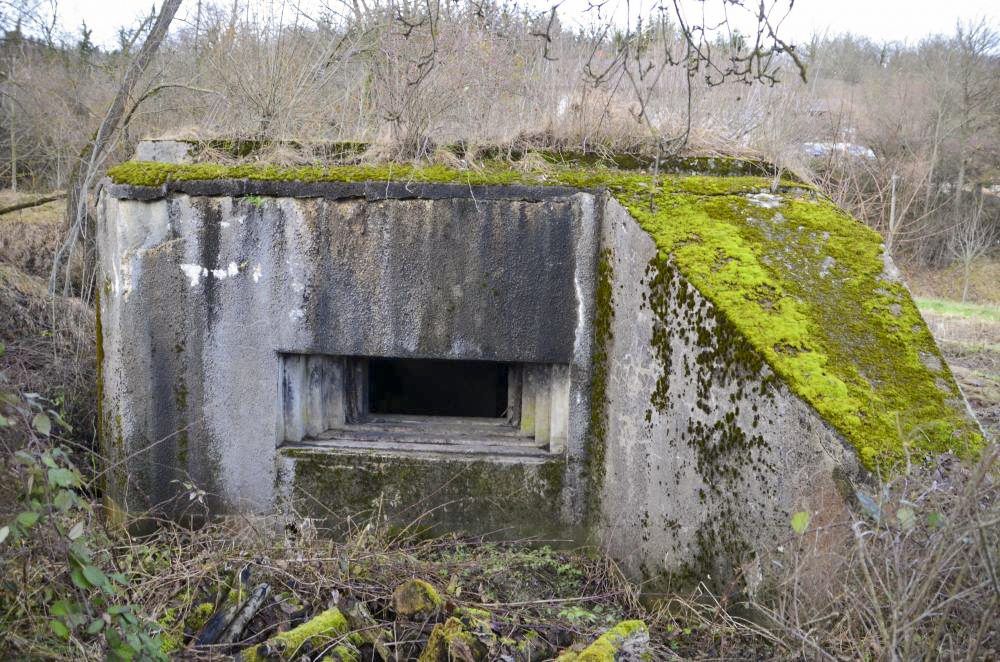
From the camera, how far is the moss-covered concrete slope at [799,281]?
2398 millimetres

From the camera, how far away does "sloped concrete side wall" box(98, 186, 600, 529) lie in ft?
11.8

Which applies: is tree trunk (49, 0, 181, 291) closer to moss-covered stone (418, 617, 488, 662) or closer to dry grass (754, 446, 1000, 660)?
moss-covered stone (418, 617, 488, 662)

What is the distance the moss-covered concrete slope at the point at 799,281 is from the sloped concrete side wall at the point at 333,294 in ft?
0.62

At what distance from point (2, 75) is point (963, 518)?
1307 cm

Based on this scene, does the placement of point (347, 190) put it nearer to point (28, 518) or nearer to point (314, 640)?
point (314, 640)

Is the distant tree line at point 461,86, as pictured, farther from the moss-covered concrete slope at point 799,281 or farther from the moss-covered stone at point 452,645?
the moss-covered stone at point 452,645

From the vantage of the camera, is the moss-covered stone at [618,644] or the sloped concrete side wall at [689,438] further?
the sloped concrete side wall at [689,438]

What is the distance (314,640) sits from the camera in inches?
93.0

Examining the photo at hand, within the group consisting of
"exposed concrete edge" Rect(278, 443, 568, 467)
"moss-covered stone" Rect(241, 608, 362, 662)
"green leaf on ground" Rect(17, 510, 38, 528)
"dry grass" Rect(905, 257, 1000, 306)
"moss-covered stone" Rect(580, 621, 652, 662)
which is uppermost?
"dry grass" Rect(905, 257, 1000, 306)

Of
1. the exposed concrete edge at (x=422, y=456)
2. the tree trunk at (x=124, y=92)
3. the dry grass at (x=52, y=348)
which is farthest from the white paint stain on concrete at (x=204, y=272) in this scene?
the tree trunk at (x=124, y=92)

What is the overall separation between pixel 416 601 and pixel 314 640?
0.39 m

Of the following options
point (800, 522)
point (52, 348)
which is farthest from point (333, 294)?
point (52, 348)

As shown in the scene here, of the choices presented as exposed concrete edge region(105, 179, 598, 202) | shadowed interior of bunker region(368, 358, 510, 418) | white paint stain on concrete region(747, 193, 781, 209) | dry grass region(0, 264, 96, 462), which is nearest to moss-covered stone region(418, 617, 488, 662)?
exposed concrete edge region(105, 179, 598, 202)

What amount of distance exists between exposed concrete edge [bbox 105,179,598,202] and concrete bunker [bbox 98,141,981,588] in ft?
0.03
